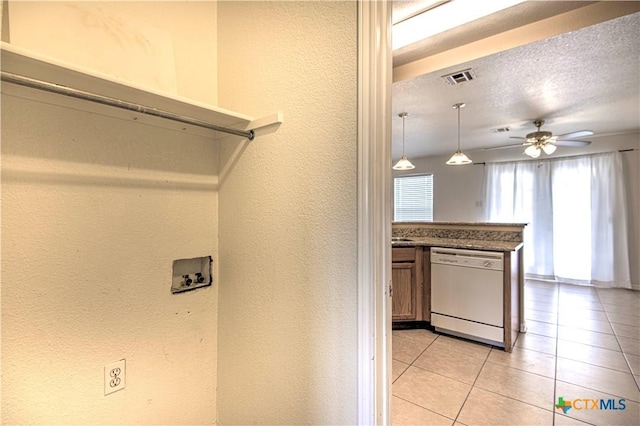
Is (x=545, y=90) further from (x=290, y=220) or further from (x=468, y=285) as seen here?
(x=290, y=220)

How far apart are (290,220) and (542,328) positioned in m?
3.38

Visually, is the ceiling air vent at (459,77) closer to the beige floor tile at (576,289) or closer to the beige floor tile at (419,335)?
the beige floor tile at (419,335)

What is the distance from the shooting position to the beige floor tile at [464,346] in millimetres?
2527

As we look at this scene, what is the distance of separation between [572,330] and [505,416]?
6.47 feet

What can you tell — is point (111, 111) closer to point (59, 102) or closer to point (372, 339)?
point (59, 102)

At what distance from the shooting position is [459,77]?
100 inches

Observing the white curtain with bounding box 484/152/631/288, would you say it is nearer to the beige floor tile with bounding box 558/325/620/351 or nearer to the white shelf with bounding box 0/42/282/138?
the beige floor tile with bounding box 558/325/620/351

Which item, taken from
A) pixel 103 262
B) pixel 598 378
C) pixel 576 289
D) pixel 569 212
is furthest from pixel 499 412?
pixel 569 212

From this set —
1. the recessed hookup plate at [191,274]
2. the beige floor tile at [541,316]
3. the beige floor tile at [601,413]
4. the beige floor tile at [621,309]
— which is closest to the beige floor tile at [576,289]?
the beige floor tile at [621,309]

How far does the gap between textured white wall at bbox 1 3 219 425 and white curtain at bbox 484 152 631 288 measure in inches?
222

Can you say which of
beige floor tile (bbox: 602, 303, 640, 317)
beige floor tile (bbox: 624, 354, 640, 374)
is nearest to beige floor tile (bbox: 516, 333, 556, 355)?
beige floor tile (bbox: 624, 354, 640, 374)

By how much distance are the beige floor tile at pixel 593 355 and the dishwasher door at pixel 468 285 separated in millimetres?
599

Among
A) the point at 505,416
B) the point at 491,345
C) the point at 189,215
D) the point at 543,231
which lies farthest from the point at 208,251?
the point at 543,231

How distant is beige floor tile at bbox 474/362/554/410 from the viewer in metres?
1.89
